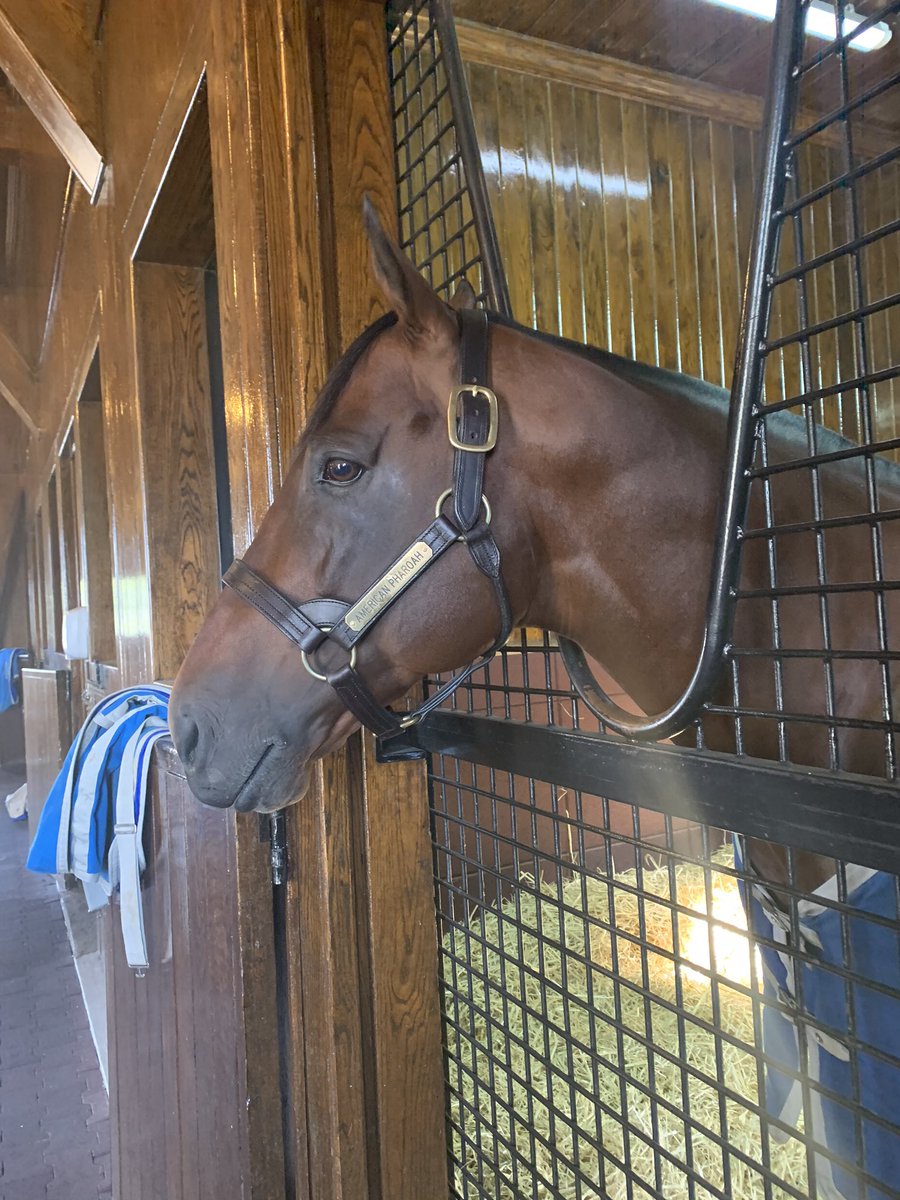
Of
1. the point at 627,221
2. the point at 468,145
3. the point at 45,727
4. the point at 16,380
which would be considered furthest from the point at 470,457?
the point at 16,380

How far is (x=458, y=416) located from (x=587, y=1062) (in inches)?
66.3

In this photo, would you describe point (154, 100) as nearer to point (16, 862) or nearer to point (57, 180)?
point (57, 180)

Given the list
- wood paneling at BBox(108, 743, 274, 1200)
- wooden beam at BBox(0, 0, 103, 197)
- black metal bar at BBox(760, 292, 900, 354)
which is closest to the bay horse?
black metal bar at BBox(760, 292, 900, 354)

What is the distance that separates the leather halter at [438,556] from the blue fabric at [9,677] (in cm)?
595

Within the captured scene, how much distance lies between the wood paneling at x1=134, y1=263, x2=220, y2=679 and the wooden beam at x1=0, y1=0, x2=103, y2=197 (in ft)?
2.47

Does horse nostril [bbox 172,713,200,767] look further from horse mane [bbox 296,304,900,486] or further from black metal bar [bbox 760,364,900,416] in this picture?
black metal bar [bbox 760,364,900,416]

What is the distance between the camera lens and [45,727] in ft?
12.3

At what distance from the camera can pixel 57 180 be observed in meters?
3.94

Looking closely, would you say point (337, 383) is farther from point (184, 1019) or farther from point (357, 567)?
point (184, 1019)

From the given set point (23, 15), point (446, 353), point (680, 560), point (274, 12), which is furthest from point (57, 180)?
point (680, 560)

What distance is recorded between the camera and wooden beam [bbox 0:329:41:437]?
5.26 metres

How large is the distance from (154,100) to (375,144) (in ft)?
3.08

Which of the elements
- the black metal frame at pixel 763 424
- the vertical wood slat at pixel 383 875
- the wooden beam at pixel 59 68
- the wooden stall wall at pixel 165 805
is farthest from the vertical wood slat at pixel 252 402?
the wooden beam at pixel 59 68

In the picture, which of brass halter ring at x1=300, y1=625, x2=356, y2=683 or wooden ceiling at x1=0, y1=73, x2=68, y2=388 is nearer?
brass halter ring at x1=300, y1=625, x2=356, y2=683
